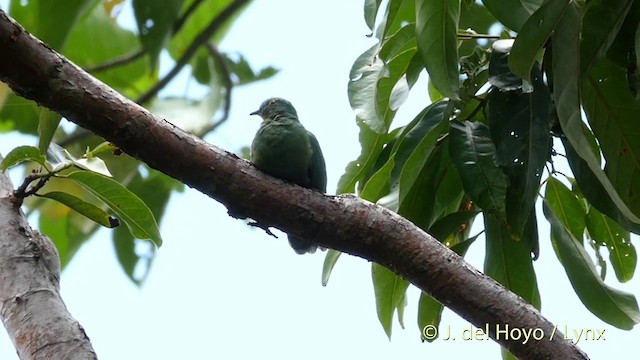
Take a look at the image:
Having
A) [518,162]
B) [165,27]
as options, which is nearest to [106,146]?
[518,162]

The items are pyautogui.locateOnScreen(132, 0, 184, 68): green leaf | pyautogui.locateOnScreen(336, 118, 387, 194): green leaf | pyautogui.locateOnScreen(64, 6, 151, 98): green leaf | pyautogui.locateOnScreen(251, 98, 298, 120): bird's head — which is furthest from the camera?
pyautogui.locateOnScreen(251, 98, 298, 120): bird's head

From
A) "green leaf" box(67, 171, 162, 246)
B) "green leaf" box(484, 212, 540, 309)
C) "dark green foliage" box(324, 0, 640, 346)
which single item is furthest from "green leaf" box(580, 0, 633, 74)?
"green leaf" box(67, 171, 162, 246)

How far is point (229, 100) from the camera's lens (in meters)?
1.40

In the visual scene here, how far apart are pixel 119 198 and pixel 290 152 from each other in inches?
23.9

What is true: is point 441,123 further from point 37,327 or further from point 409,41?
point 37,327

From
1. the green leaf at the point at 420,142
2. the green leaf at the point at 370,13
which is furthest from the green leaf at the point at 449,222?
the green leaf at the point at 370,13

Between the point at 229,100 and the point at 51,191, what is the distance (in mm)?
763

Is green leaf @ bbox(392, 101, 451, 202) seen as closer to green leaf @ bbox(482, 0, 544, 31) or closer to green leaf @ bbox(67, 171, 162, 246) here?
green leaf @ bbox(482, 0, 544, 31)

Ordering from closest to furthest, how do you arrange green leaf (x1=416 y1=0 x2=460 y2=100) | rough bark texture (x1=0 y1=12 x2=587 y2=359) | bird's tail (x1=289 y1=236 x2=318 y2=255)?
1. rough bark texture (x1=0 y1=12 x2=587 y2=359)
2. green leaf (x1=416 y1=0 x2=460 y2=100)
3. bird's tail (x1=289 y1=236 x2=318 y2=255)

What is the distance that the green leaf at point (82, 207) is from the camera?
6.26ft

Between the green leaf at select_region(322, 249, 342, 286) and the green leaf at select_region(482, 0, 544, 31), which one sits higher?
the green leaf at select_region(482, 0, 544, 31)

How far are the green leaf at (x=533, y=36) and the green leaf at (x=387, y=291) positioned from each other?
813 millimetres

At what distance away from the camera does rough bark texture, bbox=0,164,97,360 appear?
1636mm

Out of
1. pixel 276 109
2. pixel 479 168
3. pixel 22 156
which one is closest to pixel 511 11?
pixel 479 168
